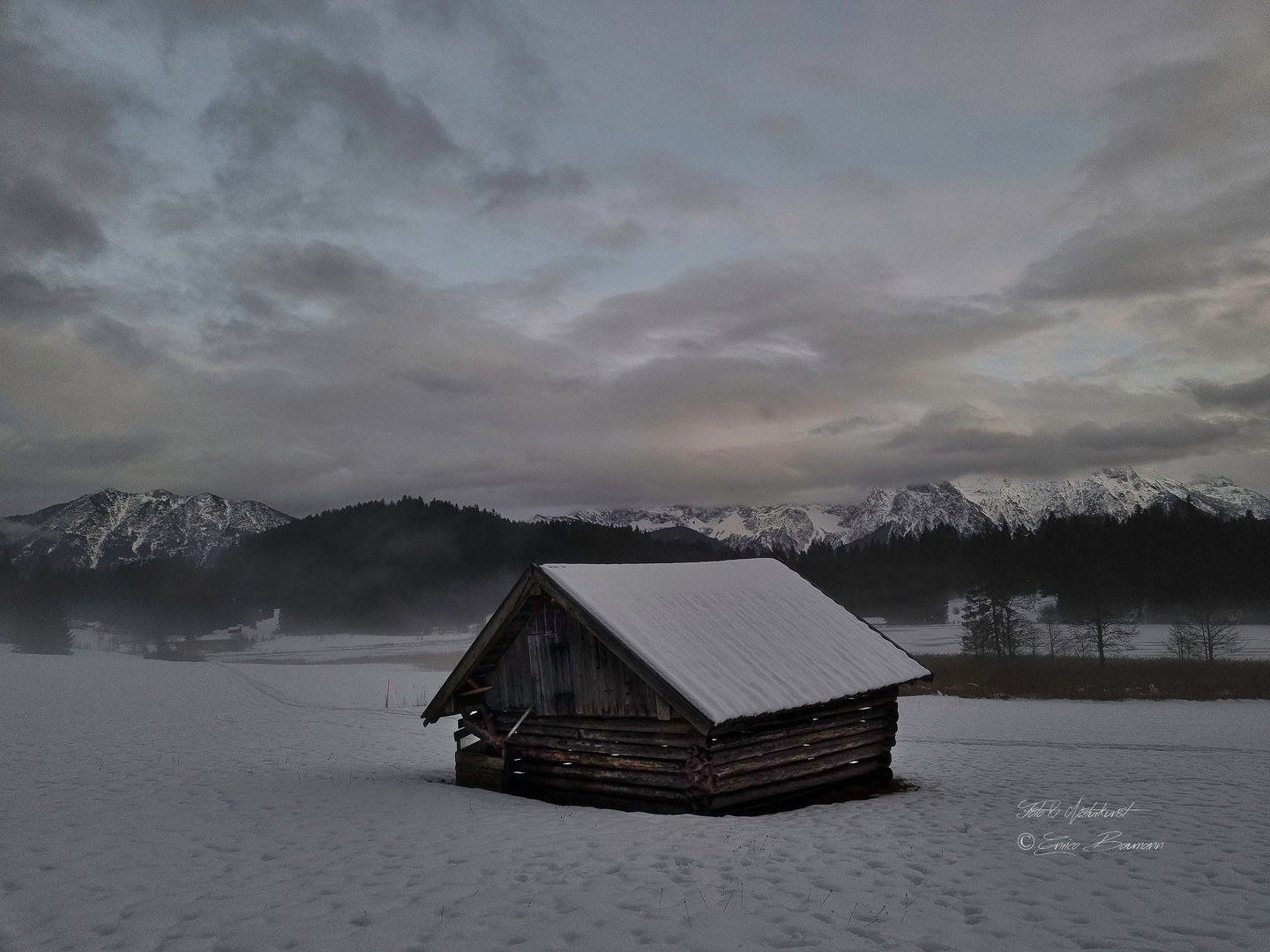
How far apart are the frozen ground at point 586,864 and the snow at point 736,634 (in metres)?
2.32

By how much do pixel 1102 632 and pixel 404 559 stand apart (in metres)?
155

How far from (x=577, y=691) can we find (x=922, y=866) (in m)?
7.20

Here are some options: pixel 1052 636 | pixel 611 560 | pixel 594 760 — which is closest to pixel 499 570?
pixel 611 560

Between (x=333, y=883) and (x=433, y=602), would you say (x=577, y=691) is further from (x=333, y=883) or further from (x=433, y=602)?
(x=433, y=602)

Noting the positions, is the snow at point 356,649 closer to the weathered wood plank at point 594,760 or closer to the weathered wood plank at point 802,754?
the weathered wood plank at point 594,760

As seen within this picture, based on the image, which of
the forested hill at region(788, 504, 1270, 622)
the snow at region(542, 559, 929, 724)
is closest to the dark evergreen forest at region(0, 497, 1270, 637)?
the forested hill at region(788, 504, 1270, 622)

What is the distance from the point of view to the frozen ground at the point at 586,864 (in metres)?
7.23

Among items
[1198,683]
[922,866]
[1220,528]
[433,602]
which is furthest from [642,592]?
[433,602]

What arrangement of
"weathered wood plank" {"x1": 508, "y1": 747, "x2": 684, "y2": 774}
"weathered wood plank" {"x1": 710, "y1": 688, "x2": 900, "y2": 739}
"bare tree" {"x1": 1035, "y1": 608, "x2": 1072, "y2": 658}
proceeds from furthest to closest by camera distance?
"bare tree" {"x1": 1035, "y1": 608, "x2": 1072, "y2": 658} → "weathered wood plank" {"x1": 508, "y1": 747, "x2": 684, "y2": 774} → "weathered wood plank" {"x1": 710, "y1": 688, "x2": 900, "y2": 739}

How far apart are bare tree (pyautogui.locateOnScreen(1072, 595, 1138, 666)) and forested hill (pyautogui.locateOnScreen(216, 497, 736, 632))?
84.1m

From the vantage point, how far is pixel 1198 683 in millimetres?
40969

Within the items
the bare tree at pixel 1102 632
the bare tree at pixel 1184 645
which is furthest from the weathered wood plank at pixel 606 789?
the bare tree at pixel 1184 645

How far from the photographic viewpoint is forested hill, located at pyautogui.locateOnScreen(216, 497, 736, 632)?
516 feet

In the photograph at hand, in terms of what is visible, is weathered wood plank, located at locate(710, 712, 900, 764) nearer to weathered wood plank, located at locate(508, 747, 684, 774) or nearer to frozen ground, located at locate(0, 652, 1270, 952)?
weathered wood plank, located at locate(508, 747, 684, 774)
